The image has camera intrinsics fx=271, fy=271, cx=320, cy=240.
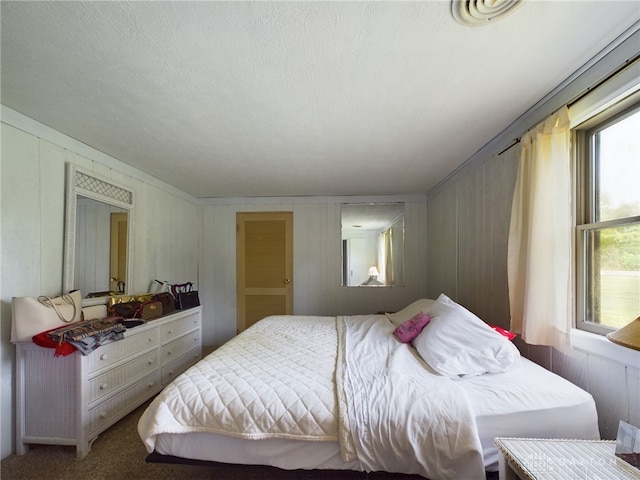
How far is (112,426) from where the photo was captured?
2109 millimetres

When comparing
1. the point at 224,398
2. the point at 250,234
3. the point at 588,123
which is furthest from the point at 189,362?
the point at 588,123

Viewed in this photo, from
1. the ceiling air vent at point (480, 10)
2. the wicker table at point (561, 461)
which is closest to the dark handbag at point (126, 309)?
the wicker table at point (561, 461)

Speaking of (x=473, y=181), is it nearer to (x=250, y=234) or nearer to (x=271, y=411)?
(x=271, y=411)

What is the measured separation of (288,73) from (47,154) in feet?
6.57

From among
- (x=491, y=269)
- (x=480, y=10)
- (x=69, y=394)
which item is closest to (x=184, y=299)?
(x=69, y=394)

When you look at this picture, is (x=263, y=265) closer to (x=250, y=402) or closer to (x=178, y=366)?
(x=178, y=366)

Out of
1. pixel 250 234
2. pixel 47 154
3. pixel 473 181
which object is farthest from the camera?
pixel 250 234

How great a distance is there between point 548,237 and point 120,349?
3.05 meters

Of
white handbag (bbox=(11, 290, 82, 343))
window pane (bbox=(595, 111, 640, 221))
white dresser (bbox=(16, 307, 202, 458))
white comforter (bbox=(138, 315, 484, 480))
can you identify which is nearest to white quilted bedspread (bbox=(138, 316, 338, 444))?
white comforter (bbox=(138, 315, 484, 480))

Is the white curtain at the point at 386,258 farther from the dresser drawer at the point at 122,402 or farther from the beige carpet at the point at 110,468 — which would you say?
the dresser drawer at the point at 122,402

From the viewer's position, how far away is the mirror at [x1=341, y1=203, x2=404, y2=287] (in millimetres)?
4137

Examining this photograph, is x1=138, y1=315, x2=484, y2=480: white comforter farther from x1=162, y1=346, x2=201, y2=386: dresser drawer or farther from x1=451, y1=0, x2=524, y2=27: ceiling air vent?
x1=451, y1=0, x2=524, y2=27: ceiling air vent

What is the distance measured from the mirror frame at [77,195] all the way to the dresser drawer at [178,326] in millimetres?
577

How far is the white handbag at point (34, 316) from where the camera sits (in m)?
1.73
